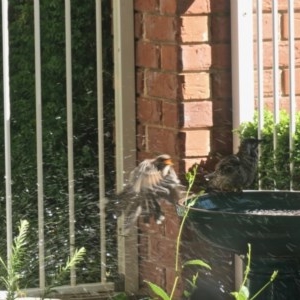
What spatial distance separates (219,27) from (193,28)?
0.50ft

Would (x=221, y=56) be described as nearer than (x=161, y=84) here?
Yes

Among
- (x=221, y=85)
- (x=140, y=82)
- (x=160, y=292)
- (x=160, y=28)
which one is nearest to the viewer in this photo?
(x=160, y=292)

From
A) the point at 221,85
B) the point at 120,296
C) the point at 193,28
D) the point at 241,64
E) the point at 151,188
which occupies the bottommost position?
the point at 120,296

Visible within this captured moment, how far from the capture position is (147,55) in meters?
7.01

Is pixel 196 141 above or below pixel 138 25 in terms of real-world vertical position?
below

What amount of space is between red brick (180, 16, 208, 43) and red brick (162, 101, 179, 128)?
35 centimetres

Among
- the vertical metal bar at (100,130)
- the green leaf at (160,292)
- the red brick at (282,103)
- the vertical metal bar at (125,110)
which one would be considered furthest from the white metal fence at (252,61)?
the green leaf at (160,292)

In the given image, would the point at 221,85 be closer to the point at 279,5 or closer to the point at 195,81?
the point at 195,81

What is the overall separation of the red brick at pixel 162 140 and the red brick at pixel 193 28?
49cm

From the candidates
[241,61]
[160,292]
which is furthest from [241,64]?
[160,292]

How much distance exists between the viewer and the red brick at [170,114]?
262 inches

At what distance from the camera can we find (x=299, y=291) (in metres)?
5.49

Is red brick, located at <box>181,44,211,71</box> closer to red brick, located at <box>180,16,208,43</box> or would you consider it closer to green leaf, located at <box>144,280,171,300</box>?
red brick, located at <box>180,16,208,43</box>

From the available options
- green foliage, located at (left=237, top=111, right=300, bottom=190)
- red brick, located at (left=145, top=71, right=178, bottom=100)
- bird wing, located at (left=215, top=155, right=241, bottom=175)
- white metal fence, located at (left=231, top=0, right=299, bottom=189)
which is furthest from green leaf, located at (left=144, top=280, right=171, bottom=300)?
red brick, located at (left=145, top=71, right=178, bottom=100)
